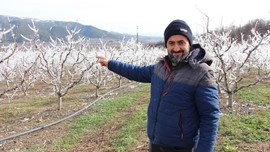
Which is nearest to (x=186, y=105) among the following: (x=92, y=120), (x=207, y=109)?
(x=207, y=109)

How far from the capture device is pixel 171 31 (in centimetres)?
273

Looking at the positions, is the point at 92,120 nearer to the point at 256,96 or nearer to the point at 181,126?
the point at 181,126

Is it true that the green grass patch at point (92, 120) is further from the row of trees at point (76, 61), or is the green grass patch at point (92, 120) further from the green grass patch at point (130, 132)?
the row of trees at point (76, 61)

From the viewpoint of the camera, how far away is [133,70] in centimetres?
339

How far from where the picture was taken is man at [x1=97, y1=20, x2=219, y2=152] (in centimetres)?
254

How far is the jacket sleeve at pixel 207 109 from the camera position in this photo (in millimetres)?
2506

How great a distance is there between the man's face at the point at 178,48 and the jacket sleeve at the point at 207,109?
29 centimetres

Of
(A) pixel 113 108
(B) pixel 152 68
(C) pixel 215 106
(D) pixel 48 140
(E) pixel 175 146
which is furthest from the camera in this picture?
(A) pixel 113 108

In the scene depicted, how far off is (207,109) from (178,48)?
1.96 ft

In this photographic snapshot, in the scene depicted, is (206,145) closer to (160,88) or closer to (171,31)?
(160,88)

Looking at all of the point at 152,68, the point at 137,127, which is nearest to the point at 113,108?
the point at 137,127

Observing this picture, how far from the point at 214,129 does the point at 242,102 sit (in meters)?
10.6

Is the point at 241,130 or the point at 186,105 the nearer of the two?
the point at 186,105

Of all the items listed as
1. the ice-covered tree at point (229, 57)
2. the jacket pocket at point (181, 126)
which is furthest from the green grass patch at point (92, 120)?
the jacket pocket at point (181, 126)
